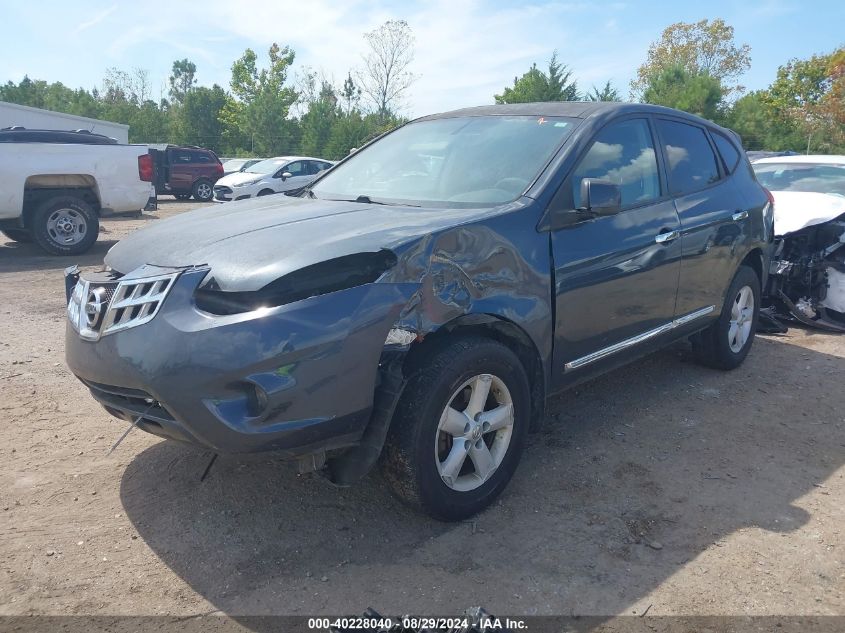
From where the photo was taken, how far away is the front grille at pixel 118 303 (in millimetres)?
2621

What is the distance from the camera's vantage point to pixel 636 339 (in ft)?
13.1

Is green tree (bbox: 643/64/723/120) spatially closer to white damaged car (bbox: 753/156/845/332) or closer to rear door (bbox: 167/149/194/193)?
rear door (bbox: 167/149/194/193)

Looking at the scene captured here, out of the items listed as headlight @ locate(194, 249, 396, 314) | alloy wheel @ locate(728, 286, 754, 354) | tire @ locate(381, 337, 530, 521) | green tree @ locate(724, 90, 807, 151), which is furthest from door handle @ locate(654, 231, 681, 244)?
green tree @ locate(724, 90, 807, 151)

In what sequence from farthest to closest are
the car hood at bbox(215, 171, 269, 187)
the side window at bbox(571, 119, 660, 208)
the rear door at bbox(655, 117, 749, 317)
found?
the car hood at bbox(215, 171, 269, 187) < the rear door at bbox(655, 117, 749, 317) < the side window at bbox(571, 119, 660, 208)

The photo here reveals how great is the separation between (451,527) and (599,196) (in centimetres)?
169

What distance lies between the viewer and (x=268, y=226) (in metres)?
3.08

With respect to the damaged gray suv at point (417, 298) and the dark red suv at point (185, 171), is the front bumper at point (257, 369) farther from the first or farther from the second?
the dark red suv at point (185, 171)

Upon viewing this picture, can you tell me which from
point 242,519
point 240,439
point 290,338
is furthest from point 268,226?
point 242,519

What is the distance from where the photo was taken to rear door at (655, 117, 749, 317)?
4.34m

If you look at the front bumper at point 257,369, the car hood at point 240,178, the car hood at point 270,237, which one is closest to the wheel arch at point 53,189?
the car hood at point 270,237

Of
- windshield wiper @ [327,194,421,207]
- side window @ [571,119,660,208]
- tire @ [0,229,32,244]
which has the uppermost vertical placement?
side window @ [571,119,660,208]

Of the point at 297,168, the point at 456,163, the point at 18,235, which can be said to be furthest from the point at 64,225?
the point at 297,168

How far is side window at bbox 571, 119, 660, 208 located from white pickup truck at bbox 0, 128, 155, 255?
837cm

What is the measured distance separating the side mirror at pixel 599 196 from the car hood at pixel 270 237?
1.68 ft
